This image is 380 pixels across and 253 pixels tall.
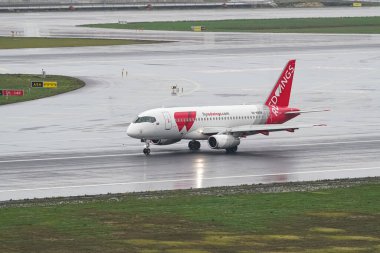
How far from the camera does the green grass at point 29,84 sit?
390 ft

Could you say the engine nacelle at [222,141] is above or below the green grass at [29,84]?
below

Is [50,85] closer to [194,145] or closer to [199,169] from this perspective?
[194,145]

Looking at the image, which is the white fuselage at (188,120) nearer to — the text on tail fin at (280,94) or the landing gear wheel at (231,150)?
the landing gear wheel at (231,150)

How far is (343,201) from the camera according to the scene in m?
58.8

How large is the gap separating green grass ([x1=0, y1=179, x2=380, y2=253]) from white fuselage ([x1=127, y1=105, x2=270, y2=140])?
17.1 meters

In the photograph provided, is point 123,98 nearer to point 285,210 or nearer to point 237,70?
point 237,70

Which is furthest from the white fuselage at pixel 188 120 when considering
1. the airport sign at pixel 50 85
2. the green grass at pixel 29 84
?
the airport sign at pixel 50 85

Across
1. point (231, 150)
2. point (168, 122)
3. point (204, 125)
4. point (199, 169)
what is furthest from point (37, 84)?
point (199, 169)

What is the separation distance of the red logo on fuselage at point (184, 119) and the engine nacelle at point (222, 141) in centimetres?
182

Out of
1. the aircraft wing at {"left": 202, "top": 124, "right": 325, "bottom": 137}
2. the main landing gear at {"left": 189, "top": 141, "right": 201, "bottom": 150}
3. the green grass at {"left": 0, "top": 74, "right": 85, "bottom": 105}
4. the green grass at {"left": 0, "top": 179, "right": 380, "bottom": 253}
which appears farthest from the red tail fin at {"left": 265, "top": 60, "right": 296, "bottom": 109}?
the green grass at {"left": 0, "top": 74, "right": 85, "bottom": 105}

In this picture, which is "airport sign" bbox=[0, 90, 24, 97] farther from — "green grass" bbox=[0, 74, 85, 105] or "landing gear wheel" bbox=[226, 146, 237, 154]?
"landing gear wheel" bbox=[226, 146, 237, 154]

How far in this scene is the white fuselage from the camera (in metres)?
79.4

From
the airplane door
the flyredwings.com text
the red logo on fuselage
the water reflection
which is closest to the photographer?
the water reflection

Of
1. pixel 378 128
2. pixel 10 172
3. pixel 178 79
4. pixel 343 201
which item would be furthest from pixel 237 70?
pixel 343 201
